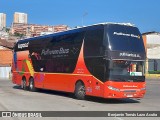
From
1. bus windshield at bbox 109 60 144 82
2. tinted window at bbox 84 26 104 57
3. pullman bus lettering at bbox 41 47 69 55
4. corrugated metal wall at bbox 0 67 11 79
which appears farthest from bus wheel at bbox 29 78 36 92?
corrugated metal wall at bbox 0 67 11 79

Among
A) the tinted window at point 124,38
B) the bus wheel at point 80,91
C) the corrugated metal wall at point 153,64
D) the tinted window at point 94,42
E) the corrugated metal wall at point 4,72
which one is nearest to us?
the tinted window at point 124,38

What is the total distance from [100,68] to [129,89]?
1770 mm

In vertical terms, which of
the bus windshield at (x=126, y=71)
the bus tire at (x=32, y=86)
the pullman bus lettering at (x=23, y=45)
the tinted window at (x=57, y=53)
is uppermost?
A: the pullman bus lettering at (x=23, y=45)

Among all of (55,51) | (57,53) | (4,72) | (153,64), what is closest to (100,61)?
(57,53)

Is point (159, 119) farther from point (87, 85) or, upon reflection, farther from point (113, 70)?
point (87, 85)

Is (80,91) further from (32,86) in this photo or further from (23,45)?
(23,45)

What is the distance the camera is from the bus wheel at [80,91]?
810 inches

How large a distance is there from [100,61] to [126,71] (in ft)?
4.56

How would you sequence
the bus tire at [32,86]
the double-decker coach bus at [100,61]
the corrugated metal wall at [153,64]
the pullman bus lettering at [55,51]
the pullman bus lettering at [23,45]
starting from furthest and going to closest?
the corrugated metal wall at [153,64] → the pullman bus lettering at [23,45] → the bus tire at [32,86] → the pullman bus lettering at [55,51] → the double-decker coach bus at [100,61]

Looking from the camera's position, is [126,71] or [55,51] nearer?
[126,71]

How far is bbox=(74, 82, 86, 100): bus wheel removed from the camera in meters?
20.6

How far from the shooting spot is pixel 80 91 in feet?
68.2

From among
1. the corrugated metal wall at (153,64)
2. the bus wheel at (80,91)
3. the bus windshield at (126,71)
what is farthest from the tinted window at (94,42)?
the corrugated metal wall at (153,64)

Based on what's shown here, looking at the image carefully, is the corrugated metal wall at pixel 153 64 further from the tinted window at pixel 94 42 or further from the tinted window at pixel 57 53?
the tinted window at pixel 94 42
